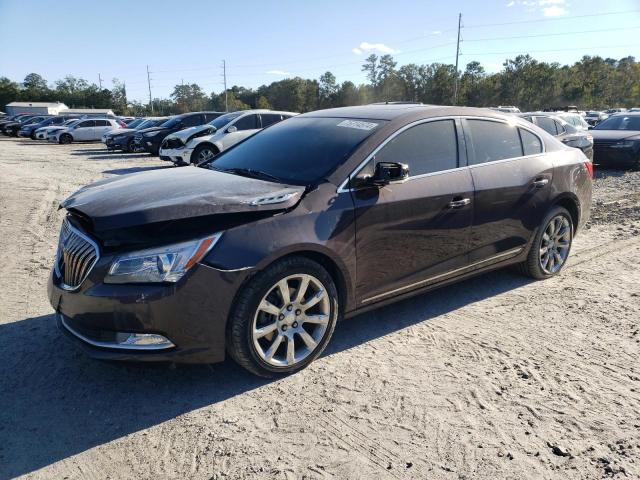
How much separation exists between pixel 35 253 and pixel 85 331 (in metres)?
3.55

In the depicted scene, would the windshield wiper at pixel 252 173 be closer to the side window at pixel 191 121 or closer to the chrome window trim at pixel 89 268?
the chrome window trim at pixel 89 268

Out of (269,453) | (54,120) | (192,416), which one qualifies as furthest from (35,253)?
(54,120)

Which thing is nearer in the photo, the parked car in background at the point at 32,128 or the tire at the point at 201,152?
the tire at the point at 201,152

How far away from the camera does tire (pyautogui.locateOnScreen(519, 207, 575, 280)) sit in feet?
16.3

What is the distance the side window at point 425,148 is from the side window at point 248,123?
11.1 meters

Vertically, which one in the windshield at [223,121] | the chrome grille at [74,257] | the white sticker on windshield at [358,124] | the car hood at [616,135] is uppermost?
the windshield at [223,121]

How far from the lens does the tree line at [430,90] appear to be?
7756 cm

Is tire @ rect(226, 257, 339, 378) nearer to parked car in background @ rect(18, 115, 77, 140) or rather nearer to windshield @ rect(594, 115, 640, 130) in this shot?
windshield @ rect(594, 115, 640, 130)

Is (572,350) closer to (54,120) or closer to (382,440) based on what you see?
(382,440)

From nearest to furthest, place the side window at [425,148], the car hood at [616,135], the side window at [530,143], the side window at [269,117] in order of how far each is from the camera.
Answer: the side window at [425,148]
the side window at [530,143]
the car hood at [616,135]
the side window at [269,117]

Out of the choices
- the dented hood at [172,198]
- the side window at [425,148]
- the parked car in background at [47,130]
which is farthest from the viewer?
the parked car in background at [47,130]

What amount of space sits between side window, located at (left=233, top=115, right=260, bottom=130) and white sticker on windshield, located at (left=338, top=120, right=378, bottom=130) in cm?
1090

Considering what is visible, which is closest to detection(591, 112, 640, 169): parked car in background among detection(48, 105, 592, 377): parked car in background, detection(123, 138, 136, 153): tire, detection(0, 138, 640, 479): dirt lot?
detection(48, 105, 592, 377): parked car in background

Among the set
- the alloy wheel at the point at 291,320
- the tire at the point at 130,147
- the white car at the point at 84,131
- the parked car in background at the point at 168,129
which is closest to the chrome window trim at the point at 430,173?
the alloy wheel at the point at 291,320
